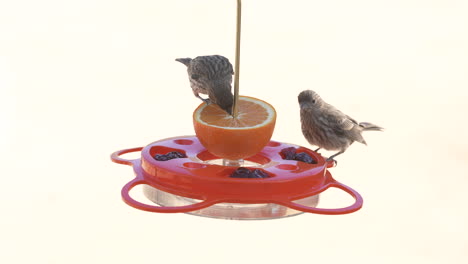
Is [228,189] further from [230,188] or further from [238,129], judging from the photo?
[238,129]

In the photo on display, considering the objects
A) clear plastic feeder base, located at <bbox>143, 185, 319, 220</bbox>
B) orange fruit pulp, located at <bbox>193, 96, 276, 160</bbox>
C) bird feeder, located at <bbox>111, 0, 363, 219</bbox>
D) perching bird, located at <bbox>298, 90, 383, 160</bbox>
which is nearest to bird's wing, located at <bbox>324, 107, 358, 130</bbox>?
perching bird, located at <bbox>298, 90, 383, 160</bbox>

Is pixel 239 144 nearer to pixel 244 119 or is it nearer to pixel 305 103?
pixel 244 119

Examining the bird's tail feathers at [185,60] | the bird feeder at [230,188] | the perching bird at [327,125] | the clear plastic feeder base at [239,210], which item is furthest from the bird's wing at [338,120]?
the bird's tail feathers at [185,60]

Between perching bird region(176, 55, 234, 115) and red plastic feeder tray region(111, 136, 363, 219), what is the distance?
61 cm

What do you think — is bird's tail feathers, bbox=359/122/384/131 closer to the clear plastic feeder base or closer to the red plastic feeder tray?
the red plastic feeder tray

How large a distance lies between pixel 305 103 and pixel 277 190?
1.47m

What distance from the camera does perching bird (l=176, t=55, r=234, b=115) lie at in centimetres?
541

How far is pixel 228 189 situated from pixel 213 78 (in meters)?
1.44

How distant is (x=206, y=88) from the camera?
18.9 ft

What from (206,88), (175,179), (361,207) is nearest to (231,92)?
(206,88)

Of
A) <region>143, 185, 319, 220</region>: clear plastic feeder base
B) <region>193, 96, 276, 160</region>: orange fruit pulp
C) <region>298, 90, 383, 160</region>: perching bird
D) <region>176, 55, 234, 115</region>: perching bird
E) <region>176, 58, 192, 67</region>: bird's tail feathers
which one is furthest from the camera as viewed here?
<region>176, 58, 192, 67</region>: bird's tail feathers

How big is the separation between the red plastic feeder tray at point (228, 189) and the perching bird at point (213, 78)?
607 millimetres

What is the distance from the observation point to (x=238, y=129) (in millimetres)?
4773

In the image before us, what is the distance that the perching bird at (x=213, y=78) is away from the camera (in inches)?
213
